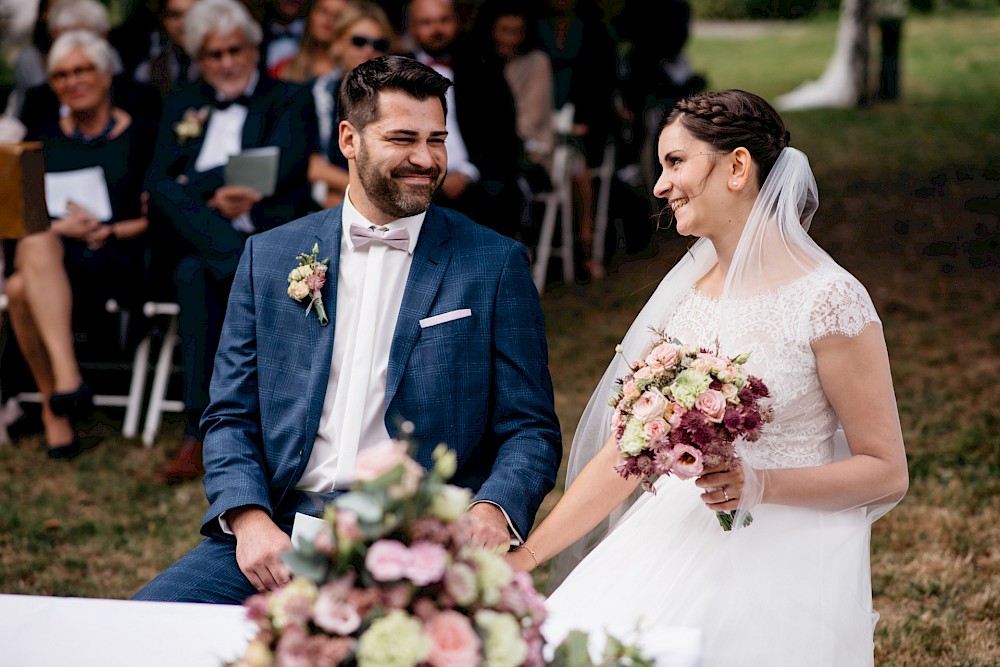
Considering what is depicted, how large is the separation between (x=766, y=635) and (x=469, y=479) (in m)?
0.90

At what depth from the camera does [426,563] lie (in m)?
1.40

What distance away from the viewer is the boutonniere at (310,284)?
2.89 meters

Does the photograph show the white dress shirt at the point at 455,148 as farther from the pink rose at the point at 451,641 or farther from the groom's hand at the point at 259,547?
the pink rose at the point at 451,641

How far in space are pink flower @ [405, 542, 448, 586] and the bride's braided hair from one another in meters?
1.47

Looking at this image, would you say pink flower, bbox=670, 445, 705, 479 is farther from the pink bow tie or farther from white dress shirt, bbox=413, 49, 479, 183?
white dress shirt, bbox=413, 49, 479, 183

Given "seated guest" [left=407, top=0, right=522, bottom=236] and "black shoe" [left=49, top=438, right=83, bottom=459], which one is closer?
"black shoe" [left=49, top=438, right=83, bottom=459]

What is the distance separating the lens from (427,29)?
22.2 ft

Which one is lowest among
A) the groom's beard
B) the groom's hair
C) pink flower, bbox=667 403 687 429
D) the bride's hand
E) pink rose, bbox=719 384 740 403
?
the bride's hand

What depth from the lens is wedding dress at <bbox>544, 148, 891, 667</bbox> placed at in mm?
2379

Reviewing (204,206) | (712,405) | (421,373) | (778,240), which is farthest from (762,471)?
(204,206)

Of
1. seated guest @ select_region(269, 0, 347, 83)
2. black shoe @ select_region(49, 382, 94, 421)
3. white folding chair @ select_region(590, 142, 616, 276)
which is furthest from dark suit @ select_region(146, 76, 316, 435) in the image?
white folding chair @ select_region(590, 142, 616, 276)

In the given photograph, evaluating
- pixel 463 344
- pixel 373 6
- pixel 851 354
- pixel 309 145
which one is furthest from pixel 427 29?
pixel 851 354

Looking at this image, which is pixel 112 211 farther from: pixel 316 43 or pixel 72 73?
pixel 316 43

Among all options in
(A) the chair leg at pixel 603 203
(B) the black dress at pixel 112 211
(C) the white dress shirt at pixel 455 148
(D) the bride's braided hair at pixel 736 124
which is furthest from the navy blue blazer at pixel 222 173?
(A) the chair leg at pixel 603 203
